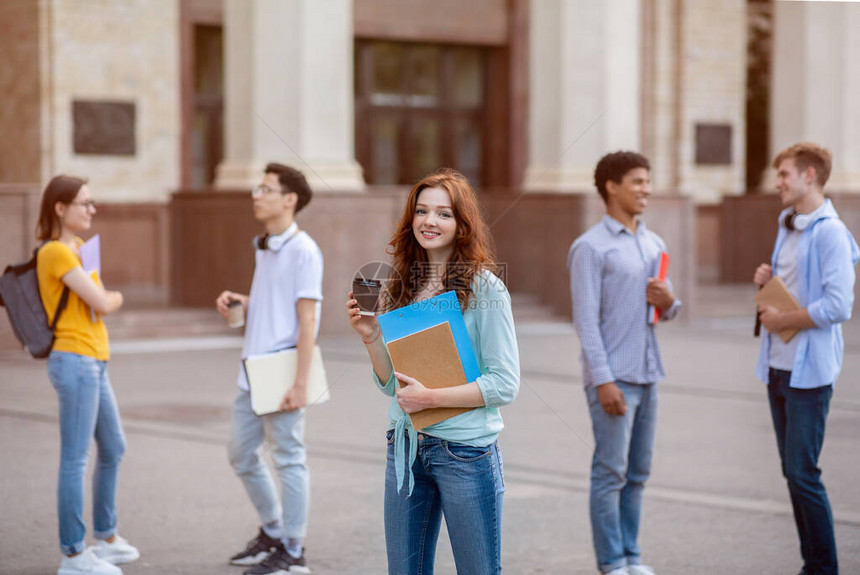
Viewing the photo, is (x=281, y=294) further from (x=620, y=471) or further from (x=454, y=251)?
(x=454, y=251)

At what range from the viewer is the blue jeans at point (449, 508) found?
3.84 metres

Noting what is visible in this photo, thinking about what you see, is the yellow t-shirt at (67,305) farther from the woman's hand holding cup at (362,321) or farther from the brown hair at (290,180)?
the woman's hand holding cup at (362,321)

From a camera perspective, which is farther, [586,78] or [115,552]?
[586,78]

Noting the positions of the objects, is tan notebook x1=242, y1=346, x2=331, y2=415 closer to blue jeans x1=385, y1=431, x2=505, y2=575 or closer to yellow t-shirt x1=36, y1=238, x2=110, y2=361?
yellow t-shirt x1=36, y1=238, x2=110, y2=361

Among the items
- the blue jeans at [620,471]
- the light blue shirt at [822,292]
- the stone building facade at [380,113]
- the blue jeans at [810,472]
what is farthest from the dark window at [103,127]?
the blue jeans at [810,472]

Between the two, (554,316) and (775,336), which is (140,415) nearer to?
(775,336)

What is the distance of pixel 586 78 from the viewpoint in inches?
683

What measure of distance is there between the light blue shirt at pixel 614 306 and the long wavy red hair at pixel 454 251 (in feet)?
5.28

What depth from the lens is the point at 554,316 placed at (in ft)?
55.7

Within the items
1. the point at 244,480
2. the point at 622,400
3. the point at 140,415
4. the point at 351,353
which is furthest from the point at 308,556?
the point at 351,353

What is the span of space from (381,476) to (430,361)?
3.93 metres

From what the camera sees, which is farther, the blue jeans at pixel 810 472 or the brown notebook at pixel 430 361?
the blue jeans at pixel 810 472

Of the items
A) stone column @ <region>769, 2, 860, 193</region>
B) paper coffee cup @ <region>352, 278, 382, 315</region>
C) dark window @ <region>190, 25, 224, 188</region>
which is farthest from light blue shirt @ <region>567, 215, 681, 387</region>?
stone column @ <region>769, 2, 860, 193</region>

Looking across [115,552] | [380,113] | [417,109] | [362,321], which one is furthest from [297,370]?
[417,109]
